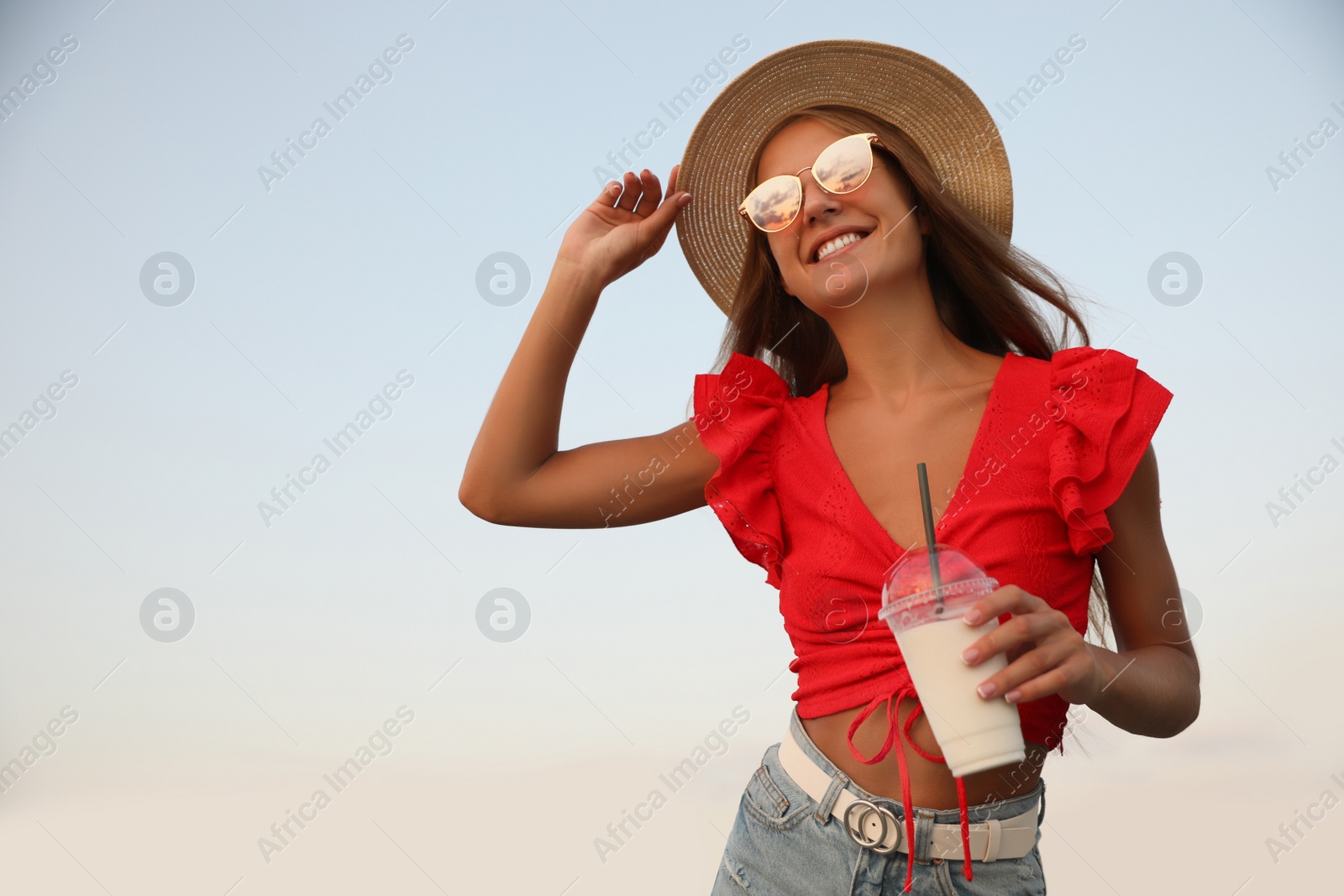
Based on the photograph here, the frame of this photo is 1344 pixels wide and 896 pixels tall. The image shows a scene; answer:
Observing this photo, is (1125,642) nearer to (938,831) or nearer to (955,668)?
(938,831)

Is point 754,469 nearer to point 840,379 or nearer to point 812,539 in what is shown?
point 812,539

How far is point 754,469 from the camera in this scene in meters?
2.46

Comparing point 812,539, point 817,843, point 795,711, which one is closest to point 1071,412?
point 812,539

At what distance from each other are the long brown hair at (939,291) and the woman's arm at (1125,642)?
262 mm

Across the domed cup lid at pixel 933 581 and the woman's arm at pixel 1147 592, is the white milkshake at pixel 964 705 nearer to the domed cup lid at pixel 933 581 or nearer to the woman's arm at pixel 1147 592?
the domed cup lid at pixel 933 581

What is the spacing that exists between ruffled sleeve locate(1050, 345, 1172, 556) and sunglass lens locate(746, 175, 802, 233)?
0.70 metres

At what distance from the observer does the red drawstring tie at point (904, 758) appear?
191 cm

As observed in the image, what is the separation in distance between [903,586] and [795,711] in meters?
0.57

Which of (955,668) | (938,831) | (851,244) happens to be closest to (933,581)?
(955,668)

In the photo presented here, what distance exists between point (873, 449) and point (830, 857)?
2.86 ft

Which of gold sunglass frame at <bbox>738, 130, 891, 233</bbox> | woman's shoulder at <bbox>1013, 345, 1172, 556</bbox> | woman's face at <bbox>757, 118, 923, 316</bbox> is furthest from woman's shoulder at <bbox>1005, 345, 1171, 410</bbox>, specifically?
gold sunglass frame at <bbox>738, 130, 891, 233</bbox>

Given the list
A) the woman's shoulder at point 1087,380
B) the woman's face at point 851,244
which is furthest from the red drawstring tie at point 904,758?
the woman's face at point 851,244

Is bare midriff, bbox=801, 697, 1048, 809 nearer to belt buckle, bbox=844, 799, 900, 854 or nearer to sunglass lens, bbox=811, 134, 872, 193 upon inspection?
belt buckle, bbox=844, 799, 900, 854

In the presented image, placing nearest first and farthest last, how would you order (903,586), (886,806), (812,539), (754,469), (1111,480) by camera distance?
(903,586) → (886,806) → (1111,480) → (812,539) → (754,469)
